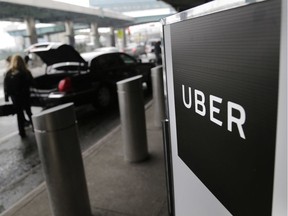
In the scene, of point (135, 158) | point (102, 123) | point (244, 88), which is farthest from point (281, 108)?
point (102, 123)

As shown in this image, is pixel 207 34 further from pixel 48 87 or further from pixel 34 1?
pixel 34 1

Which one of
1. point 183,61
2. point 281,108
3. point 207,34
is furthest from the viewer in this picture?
point 183,61

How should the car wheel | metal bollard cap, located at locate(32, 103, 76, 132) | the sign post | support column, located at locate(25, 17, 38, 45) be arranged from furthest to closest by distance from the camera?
1. support column, located at locate(25, 17, 38, 45)
2. the car wheel
3. metal bollard cap, located at locate(32, 103, 76, 132)
4. the sign post

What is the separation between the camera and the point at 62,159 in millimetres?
2633

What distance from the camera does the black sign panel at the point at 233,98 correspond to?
90 cm

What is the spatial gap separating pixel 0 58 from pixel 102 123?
381cm

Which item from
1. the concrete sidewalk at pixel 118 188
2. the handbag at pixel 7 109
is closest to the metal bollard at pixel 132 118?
the concrete sidewalk at pixel 118 188

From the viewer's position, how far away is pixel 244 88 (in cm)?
102

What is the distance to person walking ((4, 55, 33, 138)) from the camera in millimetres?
5949

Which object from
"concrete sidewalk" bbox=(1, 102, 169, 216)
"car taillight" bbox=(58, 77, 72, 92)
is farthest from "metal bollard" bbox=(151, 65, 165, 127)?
"car taillight" bbox=(58, 77, 72, 92)

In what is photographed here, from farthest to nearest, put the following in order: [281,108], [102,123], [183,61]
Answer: [102,123], [183,61], [281,108]

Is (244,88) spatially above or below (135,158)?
above

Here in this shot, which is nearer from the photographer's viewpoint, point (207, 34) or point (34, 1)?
point (207, 34)

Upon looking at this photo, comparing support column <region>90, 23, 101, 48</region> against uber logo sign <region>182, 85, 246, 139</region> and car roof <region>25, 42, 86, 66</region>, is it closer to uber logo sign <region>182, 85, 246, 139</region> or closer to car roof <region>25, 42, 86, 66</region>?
car roof <region>25, 42, 86, 66</region>
